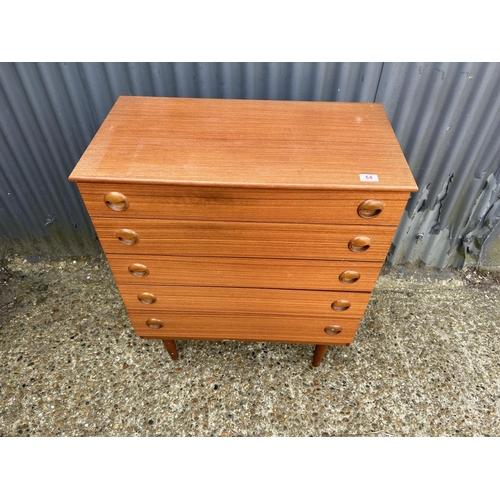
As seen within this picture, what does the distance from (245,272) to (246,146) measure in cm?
43

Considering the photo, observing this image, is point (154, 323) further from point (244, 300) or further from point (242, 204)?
point (242, 204)

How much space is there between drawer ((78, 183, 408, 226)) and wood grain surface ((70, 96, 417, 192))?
0.03 meters

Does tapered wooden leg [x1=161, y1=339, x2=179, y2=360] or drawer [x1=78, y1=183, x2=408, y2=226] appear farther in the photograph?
tapered wooden leg [x1=161, y1=339, x2=179, y2=360]

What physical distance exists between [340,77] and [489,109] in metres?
0.70

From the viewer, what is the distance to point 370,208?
1.10 m

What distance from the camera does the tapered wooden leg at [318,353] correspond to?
1738mm

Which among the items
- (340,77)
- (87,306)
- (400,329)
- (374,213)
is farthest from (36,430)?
(340,77)

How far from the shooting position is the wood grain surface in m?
1.07

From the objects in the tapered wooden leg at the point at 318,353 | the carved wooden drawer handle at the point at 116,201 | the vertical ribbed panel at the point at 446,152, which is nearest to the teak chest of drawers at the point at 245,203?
the carved wooden drawer handle at the point at 116,201

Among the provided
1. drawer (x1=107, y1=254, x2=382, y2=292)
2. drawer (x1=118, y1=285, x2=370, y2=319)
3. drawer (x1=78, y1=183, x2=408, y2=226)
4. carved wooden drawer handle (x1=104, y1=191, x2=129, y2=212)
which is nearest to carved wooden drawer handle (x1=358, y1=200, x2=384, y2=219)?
drawer (x1=78, y1=183, x2=408, y2=226)

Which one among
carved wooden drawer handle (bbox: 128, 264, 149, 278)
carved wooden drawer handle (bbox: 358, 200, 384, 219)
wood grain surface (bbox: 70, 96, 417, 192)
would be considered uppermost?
wood grain surface (bbox: 70, 96, 417, 192)

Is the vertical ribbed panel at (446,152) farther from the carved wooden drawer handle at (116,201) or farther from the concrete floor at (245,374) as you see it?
the carved wooden drawer handle at (116,201)

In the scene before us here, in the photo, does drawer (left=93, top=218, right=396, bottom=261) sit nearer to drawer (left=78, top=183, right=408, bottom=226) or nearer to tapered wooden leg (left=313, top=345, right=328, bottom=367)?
drawer (left=78, top=183, right=408, bottom=226)

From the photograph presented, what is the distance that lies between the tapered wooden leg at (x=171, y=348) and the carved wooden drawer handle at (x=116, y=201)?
2.62 feet
